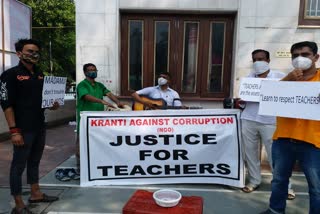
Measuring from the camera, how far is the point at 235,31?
659 centimetres

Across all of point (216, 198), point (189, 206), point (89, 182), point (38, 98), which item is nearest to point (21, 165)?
point (38, 98)

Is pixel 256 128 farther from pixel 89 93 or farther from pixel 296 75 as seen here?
pixel 89 93

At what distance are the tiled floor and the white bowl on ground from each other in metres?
2.72

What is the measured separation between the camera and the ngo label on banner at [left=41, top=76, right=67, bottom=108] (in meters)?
3.61

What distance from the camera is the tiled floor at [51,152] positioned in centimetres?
513

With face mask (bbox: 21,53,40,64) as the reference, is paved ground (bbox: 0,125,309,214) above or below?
below

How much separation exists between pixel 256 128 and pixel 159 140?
1.34m

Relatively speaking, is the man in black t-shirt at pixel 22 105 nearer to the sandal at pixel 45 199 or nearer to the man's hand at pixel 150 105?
the sandal at pixel 45 199

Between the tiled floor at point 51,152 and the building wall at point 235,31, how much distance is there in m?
1.64

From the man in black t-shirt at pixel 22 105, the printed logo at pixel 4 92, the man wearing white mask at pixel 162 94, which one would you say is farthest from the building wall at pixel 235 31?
the printed logo at pixel 4 92

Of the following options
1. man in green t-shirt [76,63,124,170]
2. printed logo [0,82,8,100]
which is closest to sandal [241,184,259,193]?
man in green t-shirt [76,63,124,170]

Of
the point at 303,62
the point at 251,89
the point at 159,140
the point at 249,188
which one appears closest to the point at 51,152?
the point at 159,140

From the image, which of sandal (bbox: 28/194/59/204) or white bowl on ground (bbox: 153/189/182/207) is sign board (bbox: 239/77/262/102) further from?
sandal (bbox: 28/194/59/204)

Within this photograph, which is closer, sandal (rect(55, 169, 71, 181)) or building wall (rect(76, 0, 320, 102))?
sandal (rect(55, 169, 71, 181))
